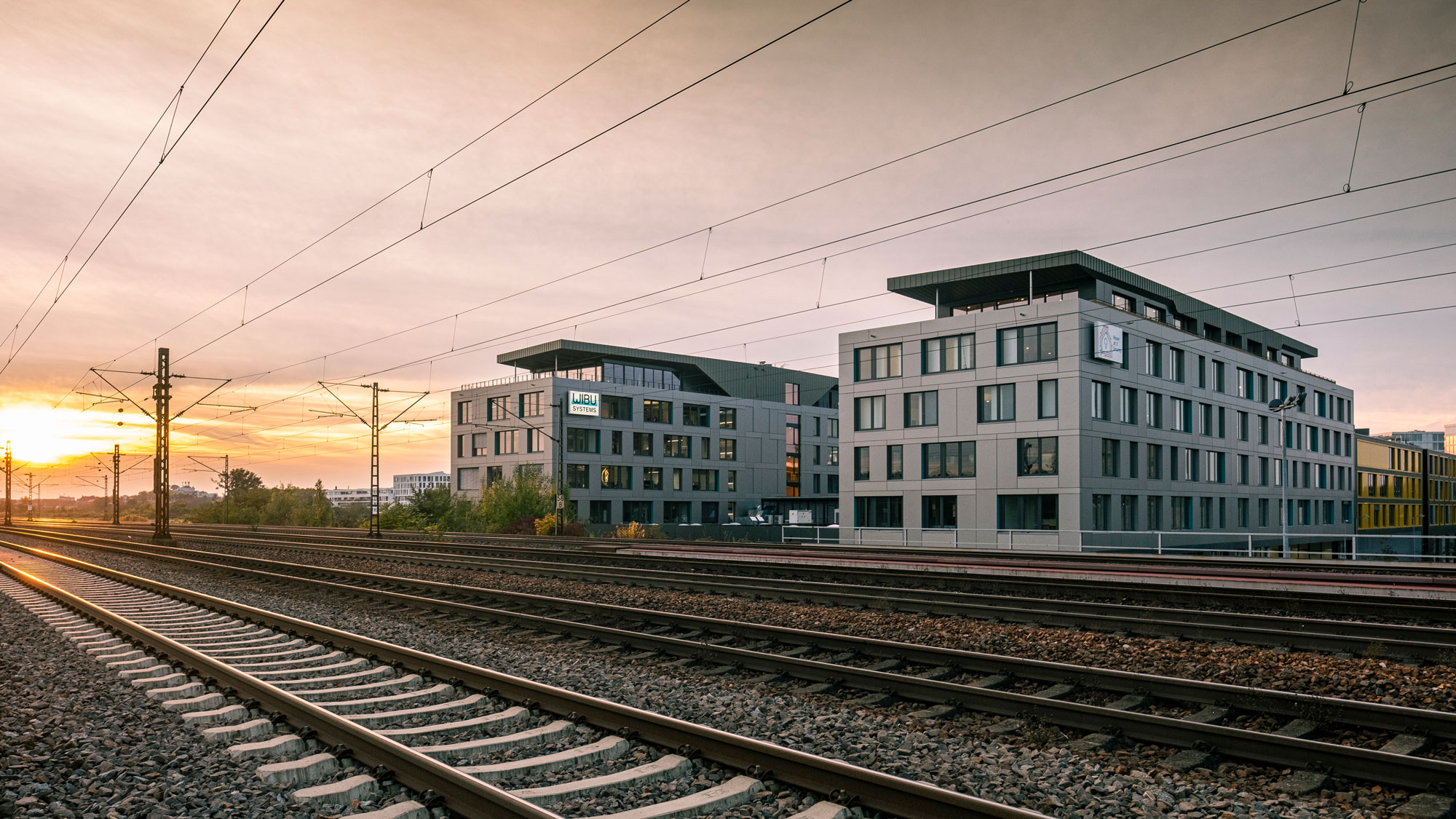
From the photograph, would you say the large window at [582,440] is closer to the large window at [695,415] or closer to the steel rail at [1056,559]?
A: the large window at [695,415]

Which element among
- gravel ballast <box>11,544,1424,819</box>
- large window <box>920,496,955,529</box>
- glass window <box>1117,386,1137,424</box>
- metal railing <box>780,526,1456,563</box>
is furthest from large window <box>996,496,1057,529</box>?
gravel ballast <box>11,544,1424,819</box>

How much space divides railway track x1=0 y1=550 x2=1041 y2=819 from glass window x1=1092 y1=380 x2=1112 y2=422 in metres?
40.8

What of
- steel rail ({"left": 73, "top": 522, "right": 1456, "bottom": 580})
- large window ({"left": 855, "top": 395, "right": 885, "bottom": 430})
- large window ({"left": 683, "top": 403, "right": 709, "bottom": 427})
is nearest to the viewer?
steel rail ({"left": 73, "top": 522, "right": 1456, "bottom": 580})

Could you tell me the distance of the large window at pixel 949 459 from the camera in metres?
48.3

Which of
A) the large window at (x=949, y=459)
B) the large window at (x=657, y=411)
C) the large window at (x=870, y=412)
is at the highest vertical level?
the large window at (x=657, y=411)

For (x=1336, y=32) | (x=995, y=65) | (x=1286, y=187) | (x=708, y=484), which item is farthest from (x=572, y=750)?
(x=708, y=484)

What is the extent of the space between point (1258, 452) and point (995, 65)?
56169mm

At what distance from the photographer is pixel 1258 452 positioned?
201 feet

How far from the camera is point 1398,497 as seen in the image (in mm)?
90250

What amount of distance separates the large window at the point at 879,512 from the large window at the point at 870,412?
4.10 meters

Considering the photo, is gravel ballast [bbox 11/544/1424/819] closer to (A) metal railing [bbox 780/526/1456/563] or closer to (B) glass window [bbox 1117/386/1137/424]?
(A) metal railing [bbox 780/526/1456/563]

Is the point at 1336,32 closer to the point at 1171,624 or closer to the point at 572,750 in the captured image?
the point at 1171,624

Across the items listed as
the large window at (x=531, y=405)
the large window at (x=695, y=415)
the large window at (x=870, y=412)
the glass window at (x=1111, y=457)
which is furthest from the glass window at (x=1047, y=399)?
the large window at (x=531, y=405)

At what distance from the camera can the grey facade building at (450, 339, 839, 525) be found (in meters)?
74.7
